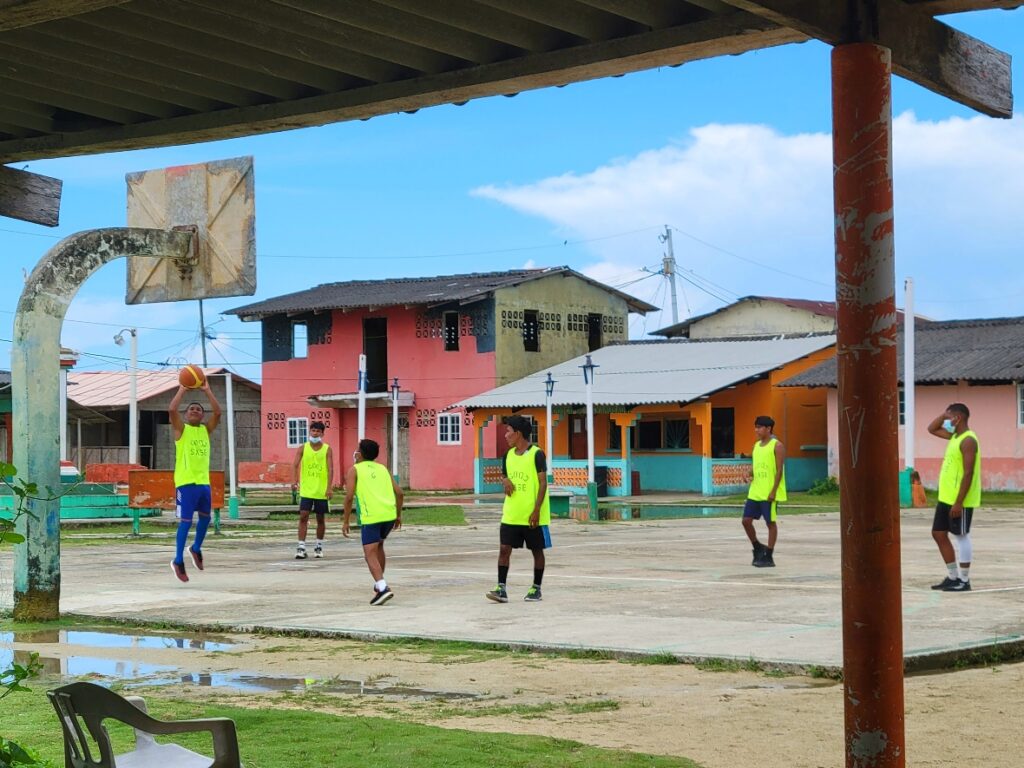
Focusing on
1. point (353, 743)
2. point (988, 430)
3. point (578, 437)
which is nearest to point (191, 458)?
point (353, 743)

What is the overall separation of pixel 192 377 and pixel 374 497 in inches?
76.9

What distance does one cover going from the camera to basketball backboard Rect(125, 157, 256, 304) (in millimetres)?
10227

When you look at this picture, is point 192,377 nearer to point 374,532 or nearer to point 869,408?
point 374,532

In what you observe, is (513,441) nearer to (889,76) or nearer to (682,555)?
(682,555)

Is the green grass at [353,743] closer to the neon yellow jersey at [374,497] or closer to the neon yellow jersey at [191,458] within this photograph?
the neon yellow jersey at [374,497]

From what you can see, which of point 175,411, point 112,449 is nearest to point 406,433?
point 112,449

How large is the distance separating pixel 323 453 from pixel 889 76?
13900 mm

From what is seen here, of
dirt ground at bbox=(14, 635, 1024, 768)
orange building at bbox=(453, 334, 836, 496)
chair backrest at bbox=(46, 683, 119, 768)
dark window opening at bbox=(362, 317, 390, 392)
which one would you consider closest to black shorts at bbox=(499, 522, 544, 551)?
dirt ground at bbox=(14, 635, 1024, 768)

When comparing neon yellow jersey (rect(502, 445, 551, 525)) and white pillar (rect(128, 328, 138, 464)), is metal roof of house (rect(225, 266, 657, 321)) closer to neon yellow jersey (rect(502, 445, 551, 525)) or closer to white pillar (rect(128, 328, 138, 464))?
white pillar (rect(128, 328, 138, 464))

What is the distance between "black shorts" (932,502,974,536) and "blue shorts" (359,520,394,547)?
4978 millimetres

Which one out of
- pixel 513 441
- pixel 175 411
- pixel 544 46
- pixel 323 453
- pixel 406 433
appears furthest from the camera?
pixel 406 433

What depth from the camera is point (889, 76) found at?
5.10 meters

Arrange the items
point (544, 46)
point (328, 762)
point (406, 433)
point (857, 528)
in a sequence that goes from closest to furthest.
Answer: point (857, 528)
point (544, 46)
point (328, 762)
point (406, 433)

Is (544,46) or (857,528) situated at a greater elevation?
(544,46)
